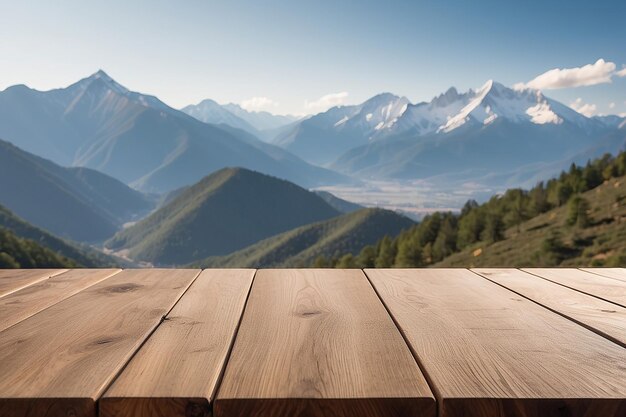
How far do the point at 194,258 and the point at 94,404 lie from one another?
170517 mm

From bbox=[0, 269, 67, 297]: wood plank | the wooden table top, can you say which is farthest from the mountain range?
the wooden table top

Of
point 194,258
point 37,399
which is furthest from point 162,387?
point 194,258

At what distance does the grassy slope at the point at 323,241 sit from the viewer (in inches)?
4360

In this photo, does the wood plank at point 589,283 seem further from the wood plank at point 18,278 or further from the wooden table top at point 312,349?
the wood plank at point 18,278

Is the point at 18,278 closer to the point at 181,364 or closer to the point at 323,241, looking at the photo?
the point at 181,364

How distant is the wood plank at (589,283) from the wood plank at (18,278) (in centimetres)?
277

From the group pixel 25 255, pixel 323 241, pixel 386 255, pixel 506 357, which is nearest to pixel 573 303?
pixel 506 357

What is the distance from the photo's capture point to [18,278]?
2.61 m

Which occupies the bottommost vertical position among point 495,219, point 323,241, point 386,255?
point 323,241

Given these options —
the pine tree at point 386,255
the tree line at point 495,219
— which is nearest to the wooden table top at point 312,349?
the tree line at point 495,219

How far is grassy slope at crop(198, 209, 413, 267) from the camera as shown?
111 m

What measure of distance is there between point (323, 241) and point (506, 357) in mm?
114662

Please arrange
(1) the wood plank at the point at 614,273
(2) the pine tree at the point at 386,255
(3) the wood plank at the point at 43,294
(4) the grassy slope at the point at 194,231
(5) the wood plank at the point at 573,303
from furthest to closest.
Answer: (4) the grassy slope at the point at 194,231 → (2) the pine tree at the point at 386,255 → (1) the wood plank at the point at 614,273 → (3) the wood plank at the point at 43,294 → (5) the wood plank at the point at 573,303

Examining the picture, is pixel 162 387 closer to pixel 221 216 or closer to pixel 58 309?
pixel 58 309
